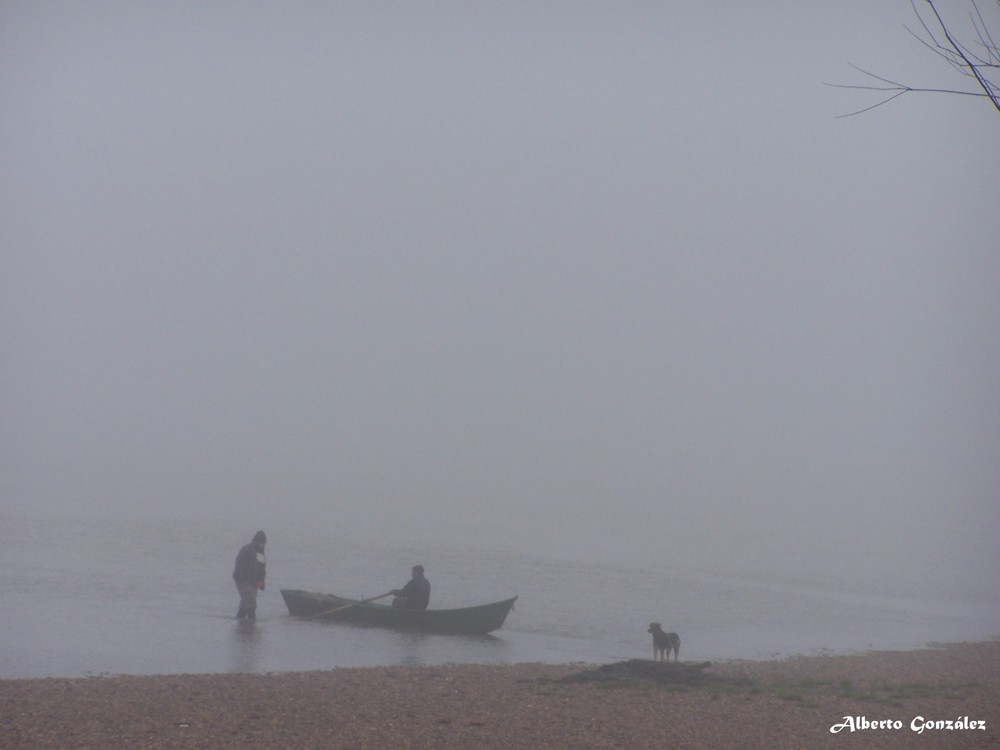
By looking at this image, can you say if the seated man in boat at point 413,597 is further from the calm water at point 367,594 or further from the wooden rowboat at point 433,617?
the calm water at point 367,594

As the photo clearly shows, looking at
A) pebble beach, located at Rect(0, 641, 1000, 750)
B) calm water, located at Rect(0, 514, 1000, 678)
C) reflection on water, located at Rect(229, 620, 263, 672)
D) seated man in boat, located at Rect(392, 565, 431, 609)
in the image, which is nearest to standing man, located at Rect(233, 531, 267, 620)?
reflection on water, located at Rect(229, 620, 263, 672)

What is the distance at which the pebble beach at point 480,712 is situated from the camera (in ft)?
28.3

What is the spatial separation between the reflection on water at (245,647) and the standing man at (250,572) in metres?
0.29

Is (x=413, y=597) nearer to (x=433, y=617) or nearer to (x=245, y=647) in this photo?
(x=433, y=617)

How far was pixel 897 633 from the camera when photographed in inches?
1050

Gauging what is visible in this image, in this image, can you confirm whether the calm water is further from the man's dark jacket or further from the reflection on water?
the man's dark jacket

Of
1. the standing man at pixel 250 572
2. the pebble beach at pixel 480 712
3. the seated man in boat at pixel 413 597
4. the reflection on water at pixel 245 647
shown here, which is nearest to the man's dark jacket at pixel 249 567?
the standing man at pixel 250 572

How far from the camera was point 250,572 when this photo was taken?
→ 19.8 m

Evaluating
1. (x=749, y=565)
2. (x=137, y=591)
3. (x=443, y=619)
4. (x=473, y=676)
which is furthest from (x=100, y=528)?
(x=473, y=676)

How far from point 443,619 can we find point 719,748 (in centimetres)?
1190

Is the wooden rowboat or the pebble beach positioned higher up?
the wooden rowboat

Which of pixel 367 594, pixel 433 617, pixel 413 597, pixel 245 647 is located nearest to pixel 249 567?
pixel 413 597

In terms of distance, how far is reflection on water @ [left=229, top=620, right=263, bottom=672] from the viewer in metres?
14.3

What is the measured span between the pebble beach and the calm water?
3125 mm
